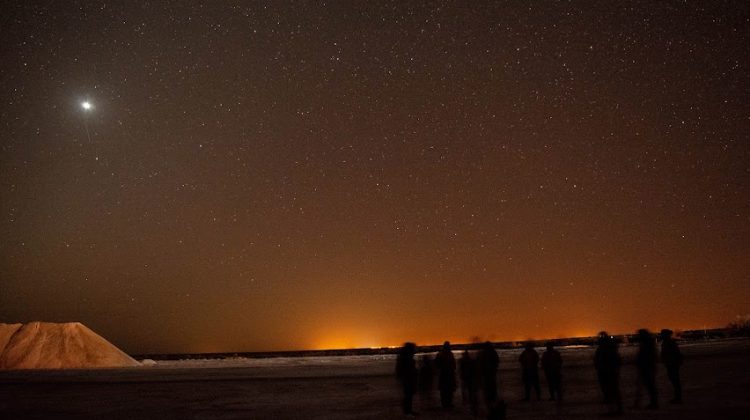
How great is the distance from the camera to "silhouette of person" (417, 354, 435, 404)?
14188 millimetres

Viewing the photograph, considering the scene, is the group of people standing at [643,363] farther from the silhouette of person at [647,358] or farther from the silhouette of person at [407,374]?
the silhouette of person at [407,374]

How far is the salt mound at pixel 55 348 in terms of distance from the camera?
6306 centimetres

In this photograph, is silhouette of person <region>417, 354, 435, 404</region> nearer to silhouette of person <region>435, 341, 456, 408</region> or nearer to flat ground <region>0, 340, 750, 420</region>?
flat ground <region>0, 340, 750, 420</region>

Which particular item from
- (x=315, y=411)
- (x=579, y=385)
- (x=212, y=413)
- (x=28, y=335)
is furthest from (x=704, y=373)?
(x=28, y=335)

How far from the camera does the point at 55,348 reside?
6694 cm

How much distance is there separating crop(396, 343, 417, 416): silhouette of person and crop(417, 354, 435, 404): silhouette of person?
172 centimetres

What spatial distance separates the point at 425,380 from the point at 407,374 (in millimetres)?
2176

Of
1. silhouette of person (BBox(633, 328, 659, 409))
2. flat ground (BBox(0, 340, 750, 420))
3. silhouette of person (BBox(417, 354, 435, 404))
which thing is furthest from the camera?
silhouette of person (BBox(417, 354, 435, 404))

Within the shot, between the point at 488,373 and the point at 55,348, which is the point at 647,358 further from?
the point at 55,348

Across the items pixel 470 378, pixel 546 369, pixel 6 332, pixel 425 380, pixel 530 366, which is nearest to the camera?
pixel 470 378

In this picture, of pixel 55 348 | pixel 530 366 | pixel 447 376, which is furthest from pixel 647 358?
pixel 55 348

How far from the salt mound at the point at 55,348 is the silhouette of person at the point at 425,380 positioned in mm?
58448

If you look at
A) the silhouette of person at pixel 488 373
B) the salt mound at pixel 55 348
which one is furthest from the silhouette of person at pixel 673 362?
the salt mound at pixel 55 348

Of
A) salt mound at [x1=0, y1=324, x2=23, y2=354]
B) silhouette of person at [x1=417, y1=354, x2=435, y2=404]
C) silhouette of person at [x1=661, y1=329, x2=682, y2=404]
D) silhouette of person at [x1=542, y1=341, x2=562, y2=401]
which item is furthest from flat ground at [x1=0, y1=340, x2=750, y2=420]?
salt mound at [x1=0, y1=324, x2=23, y2=354]
